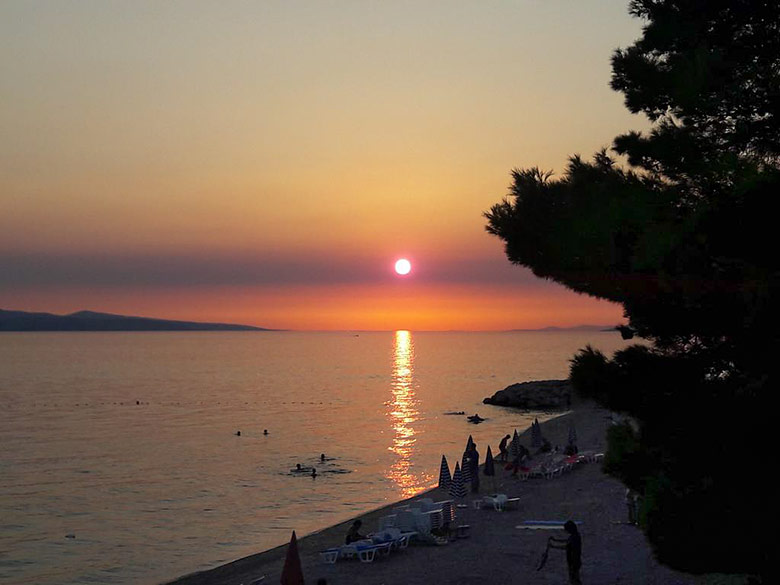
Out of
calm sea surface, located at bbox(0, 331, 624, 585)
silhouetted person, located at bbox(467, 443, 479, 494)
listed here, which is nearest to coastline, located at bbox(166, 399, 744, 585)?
silhouetted person, located at bbox(467, 443, 479, 494)

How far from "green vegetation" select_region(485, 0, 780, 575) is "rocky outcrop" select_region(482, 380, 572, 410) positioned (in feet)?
262

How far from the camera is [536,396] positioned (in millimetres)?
93438

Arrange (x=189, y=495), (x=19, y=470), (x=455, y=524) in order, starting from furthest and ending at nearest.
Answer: (x=19, y=470), (x=189, y=495), (x=455, y=524)

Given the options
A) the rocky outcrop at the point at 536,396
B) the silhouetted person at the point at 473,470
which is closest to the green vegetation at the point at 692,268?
the silhouetted person at the point at 473,470

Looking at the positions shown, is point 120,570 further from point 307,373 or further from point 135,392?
point 307,373

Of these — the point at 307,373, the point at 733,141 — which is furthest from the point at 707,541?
the point at 307,373

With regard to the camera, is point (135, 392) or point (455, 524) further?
point (135, 392)

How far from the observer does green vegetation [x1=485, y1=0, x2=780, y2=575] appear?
8.37 m

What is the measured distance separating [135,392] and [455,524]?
342ft

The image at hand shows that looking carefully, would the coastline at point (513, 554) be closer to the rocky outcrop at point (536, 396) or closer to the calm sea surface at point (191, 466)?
the calm sea surface at point (191, 466)

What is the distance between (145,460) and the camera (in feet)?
180

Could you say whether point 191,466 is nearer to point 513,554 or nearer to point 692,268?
point 513,554

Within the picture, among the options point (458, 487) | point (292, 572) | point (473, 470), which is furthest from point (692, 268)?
point (473, 470)

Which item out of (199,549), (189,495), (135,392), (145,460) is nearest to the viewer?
(199,549)
